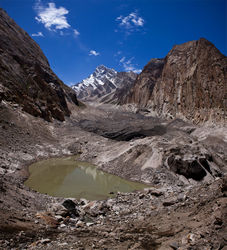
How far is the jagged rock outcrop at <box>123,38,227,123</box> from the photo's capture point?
41094mm

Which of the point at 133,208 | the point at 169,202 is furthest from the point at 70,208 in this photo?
the point at 169,202

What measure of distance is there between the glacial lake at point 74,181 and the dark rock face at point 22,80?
45.8ft

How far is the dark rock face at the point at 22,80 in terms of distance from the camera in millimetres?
30195

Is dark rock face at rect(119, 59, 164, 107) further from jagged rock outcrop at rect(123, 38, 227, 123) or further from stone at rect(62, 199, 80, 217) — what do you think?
stone at rect(62, 199, 80, 217)

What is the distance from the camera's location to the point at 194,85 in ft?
152

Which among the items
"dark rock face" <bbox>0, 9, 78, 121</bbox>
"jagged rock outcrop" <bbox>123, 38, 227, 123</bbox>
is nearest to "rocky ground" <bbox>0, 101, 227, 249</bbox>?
"dark rock face" <bbox>0, 9, 78, 121</bbox>

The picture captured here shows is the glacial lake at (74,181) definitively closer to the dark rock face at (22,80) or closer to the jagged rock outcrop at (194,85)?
the dark rock face at (22,80)

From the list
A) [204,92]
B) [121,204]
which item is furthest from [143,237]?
[204,92]

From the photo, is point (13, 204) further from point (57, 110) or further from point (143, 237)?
point (57, 110)

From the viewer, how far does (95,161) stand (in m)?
21.7

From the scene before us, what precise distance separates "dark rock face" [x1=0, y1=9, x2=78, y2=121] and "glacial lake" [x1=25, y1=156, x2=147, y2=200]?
45.8 feet

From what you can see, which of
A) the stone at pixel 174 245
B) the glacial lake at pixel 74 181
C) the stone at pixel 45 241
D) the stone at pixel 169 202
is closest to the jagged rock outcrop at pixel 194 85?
the glacial lake at pixel 74 181

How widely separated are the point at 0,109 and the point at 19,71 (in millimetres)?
12452

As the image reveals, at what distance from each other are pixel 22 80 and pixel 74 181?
83.6 feet
